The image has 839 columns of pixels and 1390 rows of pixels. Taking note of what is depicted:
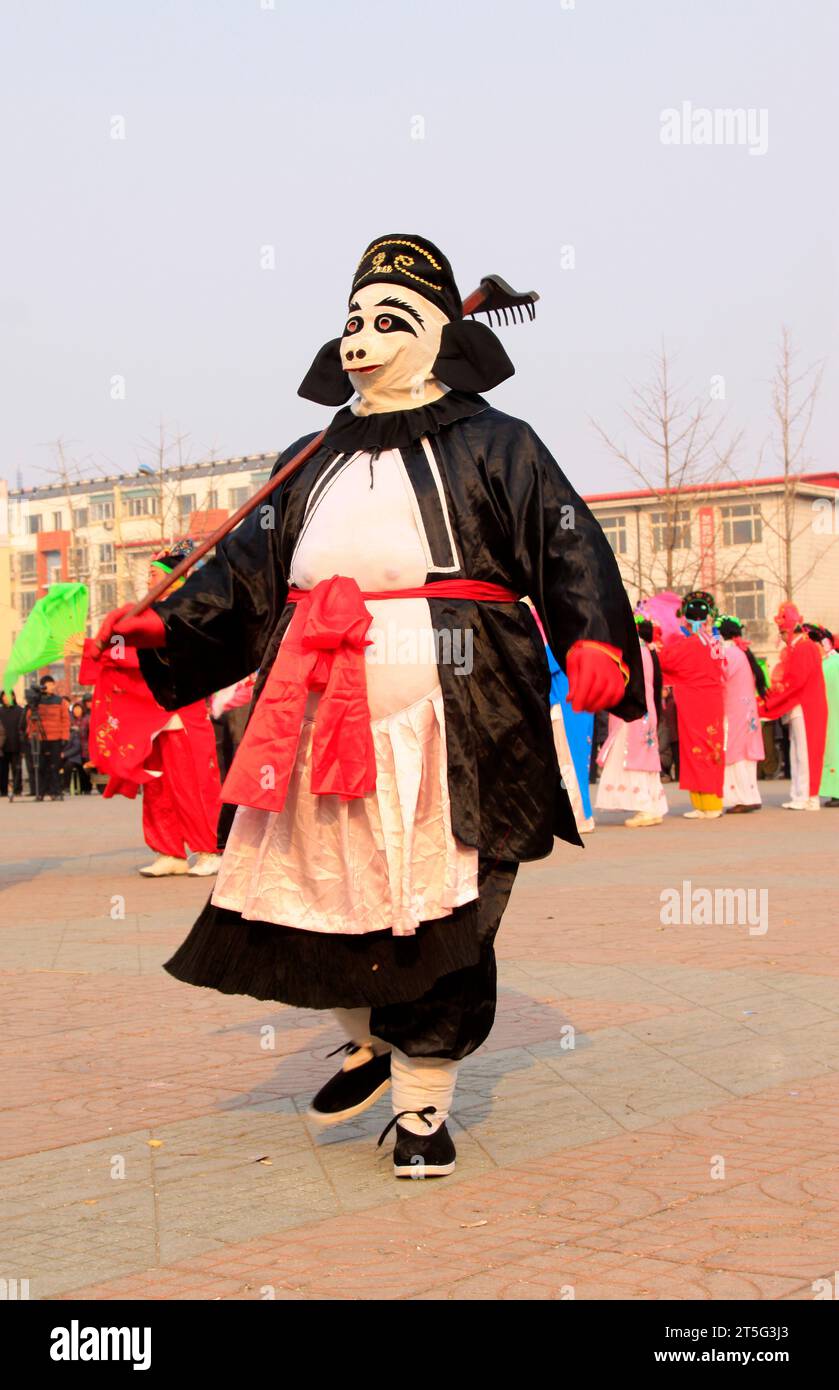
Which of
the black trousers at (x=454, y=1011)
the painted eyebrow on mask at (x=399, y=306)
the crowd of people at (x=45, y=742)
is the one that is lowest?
the crowd of people at (x=45, y=742)

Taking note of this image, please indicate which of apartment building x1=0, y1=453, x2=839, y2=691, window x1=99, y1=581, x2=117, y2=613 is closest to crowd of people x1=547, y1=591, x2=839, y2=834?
apartment building x1=0, y1=453, x2=839, y2=691

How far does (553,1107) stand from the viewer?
16.3 feet

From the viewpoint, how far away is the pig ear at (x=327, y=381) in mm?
4941

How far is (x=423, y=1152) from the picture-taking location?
430cm

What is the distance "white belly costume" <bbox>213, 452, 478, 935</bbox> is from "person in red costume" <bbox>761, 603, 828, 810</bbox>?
15152mm

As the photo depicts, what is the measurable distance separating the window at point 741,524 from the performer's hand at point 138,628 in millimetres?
51256

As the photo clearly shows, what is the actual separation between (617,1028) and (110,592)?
184 ft

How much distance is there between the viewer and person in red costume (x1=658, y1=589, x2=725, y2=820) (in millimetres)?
17812

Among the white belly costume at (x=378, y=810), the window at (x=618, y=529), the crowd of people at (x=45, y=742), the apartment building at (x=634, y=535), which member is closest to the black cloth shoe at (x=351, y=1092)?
the white belly costume at (x=378, y=810)

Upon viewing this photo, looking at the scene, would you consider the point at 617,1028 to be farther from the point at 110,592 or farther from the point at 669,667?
the point at 110,592

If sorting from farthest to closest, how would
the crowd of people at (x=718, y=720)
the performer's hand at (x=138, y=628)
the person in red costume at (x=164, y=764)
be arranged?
the crowd of people at (x=718, y=720) → the person in red costume at (x=164, y=764) → the performer's hand at (x=138, y=628)

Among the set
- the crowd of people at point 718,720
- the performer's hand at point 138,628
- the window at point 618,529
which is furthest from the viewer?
the window at point 618,529

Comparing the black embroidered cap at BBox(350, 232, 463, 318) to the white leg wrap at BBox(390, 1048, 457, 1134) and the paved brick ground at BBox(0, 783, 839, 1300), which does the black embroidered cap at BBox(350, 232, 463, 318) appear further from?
the paved brick ground at BBox(0, 783, 839, 1300)

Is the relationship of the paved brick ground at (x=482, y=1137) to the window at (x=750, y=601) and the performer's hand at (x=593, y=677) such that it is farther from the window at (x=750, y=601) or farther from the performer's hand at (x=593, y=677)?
the window at (x=750, y=601)
